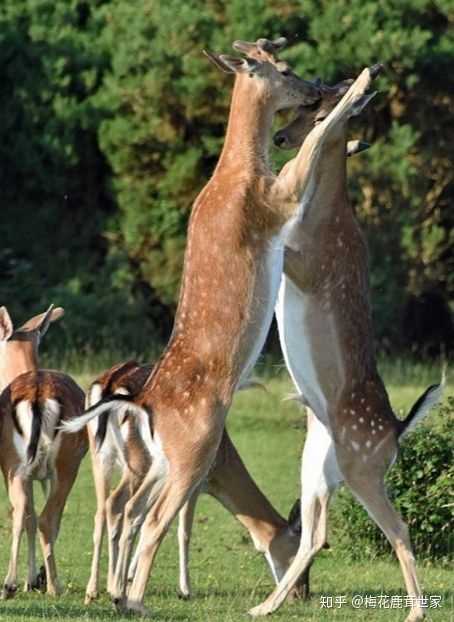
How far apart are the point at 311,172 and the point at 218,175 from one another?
49 centimetres

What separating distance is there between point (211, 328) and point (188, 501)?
4.48ft

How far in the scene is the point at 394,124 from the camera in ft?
70.1

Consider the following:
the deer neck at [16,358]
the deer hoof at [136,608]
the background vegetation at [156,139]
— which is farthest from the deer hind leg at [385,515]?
the background vegetation at [156,139]

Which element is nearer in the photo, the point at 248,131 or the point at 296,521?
the point at 248,131

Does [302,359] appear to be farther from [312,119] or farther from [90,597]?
[90,597]

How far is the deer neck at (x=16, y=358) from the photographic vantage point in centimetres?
1048

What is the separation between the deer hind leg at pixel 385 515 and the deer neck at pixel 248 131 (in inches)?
65.1

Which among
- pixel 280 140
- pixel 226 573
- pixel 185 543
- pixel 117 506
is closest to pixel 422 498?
pixel 226 573

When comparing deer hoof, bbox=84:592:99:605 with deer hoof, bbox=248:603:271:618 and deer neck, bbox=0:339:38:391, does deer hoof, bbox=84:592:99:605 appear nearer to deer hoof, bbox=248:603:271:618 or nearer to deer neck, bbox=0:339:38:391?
deer hoof, bbox=248:603:271:618

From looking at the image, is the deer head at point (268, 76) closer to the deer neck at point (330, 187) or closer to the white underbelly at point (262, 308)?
the deer neck at point (330, 187)

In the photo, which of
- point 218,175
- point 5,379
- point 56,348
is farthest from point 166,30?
point 218,175

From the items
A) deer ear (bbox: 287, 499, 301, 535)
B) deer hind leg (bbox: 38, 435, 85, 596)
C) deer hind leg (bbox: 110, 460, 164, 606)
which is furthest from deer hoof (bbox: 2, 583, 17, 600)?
deer ear (bbox: 287, 499, 301, 535)

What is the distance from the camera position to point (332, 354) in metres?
8.54

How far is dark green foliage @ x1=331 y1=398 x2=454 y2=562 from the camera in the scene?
10609 mm
